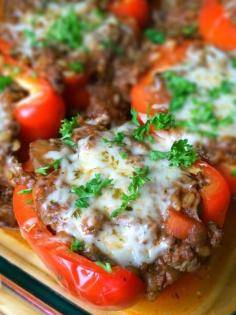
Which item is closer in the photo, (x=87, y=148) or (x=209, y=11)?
(x=87, y=148)

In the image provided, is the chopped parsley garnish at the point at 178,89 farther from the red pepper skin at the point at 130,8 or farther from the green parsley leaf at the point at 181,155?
the red pepper skin at the point at 130,8

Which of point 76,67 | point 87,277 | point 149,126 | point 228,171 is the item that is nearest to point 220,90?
point 228,171

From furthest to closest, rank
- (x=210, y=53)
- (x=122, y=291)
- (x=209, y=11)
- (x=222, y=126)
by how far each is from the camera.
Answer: (x=209, y=11), (x=210, y=53), (x=222, y=126), (x=122, y=291)

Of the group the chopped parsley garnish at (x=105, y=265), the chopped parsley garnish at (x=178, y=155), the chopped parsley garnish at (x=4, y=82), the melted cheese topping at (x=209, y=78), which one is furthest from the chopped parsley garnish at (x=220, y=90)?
the chopped parsley garnish at (x=105, y=265)

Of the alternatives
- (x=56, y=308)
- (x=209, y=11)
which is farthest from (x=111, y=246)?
(x=209, y=11)

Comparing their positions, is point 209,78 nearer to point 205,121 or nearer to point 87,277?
point 205,121

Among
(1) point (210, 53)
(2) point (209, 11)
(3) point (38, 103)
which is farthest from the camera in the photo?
(2) point (209, 11)

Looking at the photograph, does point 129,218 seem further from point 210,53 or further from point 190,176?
point 210,53
